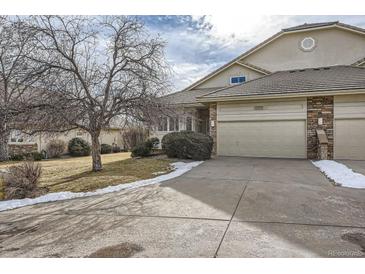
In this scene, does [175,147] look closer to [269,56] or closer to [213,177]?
[213,177]

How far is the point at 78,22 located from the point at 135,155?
8662mm

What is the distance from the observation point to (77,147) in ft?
65.3

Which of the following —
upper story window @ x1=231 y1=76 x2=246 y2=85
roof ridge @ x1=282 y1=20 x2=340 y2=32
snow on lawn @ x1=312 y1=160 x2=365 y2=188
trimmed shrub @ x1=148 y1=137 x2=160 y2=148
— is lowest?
snow on lawn @ x1=312 y1=160 x2=365 y2=188

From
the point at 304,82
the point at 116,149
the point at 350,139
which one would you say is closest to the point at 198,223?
the point at 350,139

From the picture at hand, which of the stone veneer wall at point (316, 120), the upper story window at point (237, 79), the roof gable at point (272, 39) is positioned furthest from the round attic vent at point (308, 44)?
the stone veneer wall at point (316, 120)

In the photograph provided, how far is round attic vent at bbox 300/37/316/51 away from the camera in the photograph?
53.2 feet

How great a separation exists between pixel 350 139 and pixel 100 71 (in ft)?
38.4

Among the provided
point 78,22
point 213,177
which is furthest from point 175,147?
point 78,22

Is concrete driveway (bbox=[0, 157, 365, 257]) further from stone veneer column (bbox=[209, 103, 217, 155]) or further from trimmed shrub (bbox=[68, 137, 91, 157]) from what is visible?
trimmed shrub (bbox=[68, 137, 91, 157])

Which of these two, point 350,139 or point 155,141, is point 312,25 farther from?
point 155,141

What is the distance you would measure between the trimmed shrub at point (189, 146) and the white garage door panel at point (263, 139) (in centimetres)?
184

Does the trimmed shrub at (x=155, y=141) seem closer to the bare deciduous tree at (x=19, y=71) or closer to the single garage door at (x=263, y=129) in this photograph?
the single garage door at (x=263, y=129)

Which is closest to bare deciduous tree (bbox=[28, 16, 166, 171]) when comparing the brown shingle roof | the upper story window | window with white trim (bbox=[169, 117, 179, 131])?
window with white trim (bbox=[169, 117, 179, 131])

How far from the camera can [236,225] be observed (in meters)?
4.24
